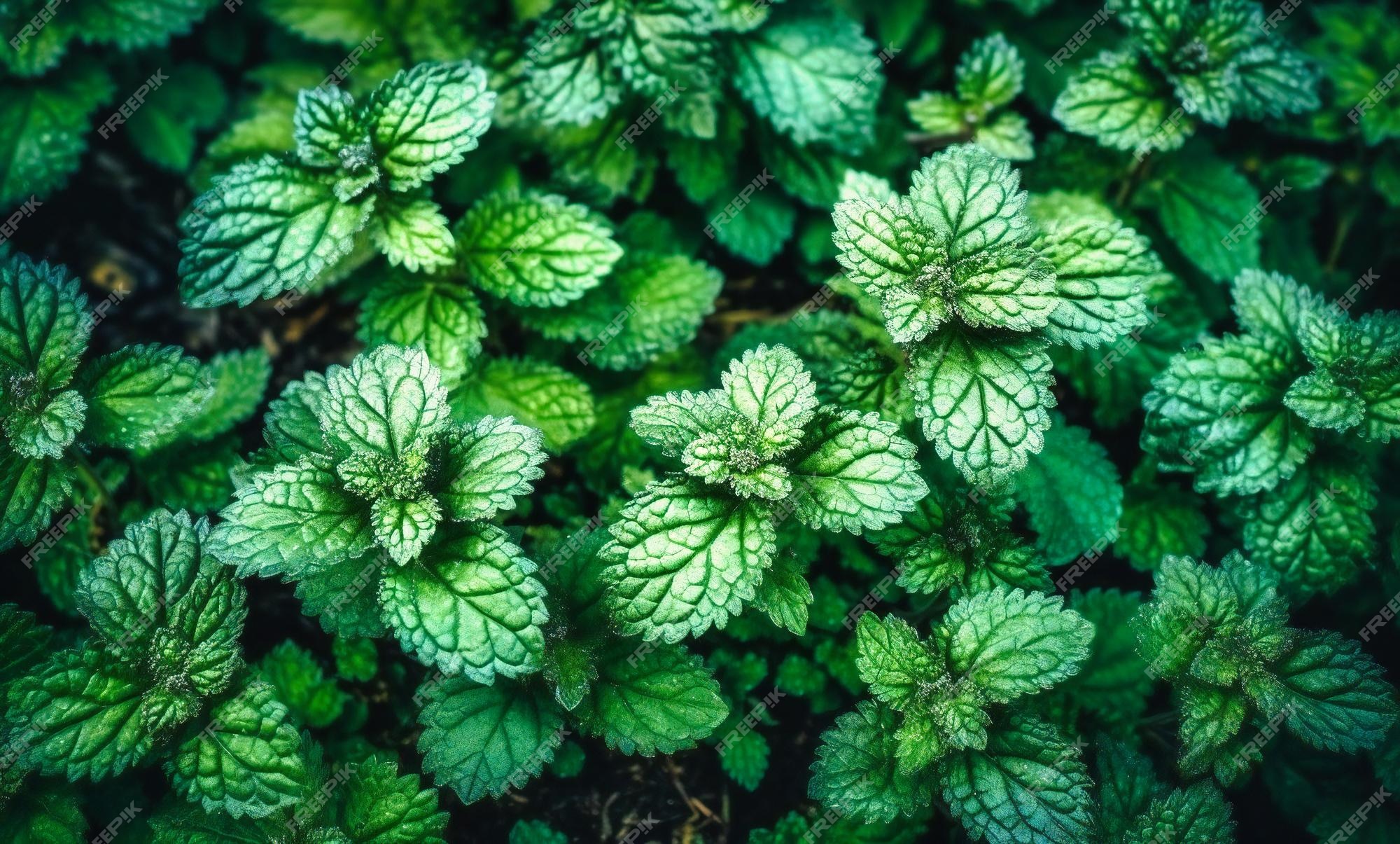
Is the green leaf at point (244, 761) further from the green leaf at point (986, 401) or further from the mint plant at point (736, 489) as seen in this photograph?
the green leaf at point (986, 401)

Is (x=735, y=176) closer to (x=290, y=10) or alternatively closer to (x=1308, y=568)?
(x=290, y=10)

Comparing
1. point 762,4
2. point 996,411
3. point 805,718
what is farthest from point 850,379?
point 762,4

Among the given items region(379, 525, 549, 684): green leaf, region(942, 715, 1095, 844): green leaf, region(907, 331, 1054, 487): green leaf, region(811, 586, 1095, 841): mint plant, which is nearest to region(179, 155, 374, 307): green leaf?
region(379, 525, 549, 684): green leaf

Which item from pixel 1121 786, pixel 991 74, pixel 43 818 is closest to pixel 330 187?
pixel 43 818

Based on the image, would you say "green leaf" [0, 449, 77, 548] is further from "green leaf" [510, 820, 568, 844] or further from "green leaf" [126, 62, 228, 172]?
"green leaf" [510, 820, 568, 844]

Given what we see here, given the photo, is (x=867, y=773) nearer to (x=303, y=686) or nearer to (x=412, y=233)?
(x=303, y=686)
